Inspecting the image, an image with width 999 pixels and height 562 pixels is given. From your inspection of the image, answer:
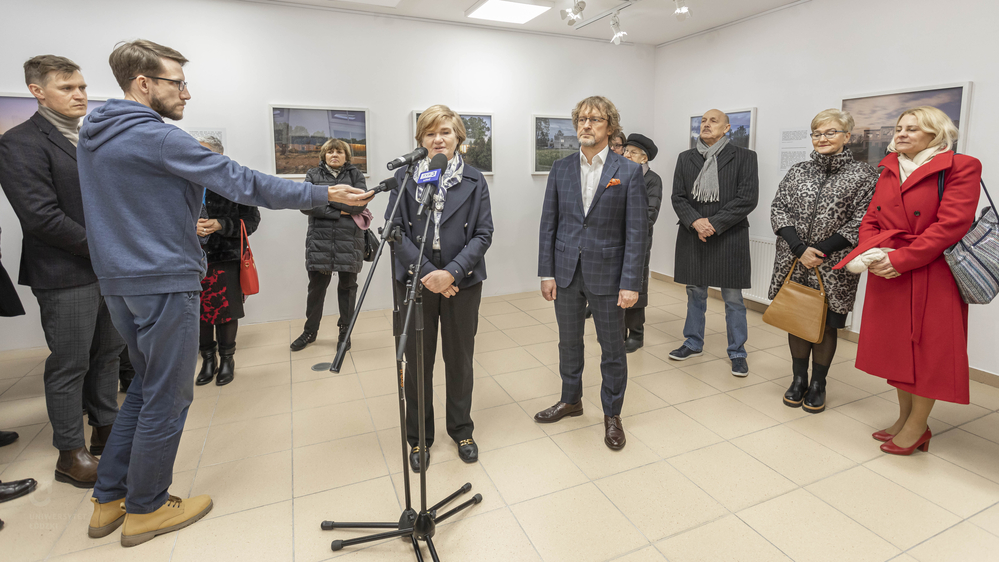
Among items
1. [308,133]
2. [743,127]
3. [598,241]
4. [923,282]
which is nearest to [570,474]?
[598,241]

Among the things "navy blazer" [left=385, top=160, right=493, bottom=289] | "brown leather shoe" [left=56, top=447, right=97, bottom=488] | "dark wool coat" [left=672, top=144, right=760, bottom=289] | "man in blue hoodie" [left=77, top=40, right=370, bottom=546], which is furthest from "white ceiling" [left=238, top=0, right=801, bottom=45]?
"brown leather shoe" [left=56, top=447, right=97, bottom=488]

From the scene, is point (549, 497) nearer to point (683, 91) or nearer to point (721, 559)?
point (721, 559)

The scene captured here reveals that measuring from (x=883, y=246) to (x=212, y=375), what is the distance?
14.3ft

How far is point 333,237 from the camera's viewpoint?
14.5 feet

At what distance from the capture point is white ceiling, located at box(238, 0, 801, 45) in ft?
16.5

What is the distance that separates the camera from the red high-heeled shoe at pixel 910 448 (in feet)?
9.39

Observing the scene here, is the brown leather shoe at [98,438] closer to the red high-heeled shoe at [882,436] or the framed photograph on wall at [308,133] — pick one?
the framed photograph on wall at [308,133]

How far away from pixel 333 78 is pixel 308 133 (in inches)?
23.9

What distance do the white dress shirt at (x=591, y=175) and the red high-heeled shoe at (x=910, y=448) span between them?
210 cm

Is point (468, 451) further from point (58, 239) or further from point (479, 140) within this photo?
point (479, 140)

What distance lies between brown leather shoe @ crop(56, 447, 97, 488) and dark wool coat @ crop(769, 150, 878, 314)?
13.4ft

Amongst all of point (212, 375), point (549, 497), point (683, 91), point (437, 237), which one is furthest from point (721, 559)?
point (683, 91)

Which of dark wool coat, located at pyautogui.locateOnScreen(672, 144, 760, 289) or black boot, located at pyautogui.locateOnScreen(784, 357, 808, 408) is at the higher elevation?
dark wool coat, located at pyautogui.locateOnScreen(672, 144, 760, 289)

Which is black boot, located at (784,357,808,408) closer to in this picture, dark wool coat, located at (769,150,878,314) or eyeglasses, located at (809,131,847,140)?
dark wool coat, located at (769,150,878,314)
